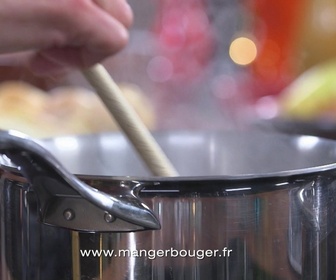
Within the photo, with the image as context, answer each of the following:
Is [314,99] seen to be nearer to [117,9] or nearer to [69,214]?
[117,9]

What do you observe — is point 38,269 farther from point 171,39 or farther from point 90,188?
point 171,39

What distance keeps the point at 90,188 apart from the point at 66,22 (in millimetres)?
107

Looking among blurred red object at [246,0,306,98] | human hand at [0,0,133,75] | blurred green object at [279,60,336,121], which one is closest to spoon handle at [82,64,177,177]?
human hand at [0,0,133,75]

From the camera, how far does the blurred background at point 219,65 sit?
35.5 inches

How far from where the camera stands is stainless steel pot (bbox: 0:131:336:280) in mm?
315

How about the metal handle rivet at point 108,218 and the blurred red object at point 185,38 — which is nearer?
the metal handle rivet at point 108,218

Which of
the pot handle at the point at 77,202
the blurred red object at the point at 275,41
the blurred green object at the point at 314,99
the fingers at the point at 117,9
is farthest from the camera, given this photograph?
the blurred red object at the point at 275,41

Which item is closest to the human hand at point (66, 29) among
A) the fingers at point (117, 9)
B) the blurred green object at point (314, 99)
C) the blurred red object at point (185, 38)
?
the fingers at point (117, 9)

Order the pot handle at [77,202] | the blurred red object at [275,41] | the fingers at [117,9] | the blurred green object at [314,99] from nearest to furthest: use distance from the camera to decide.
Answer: the pot handle at [77,202] < the fingers at [117,9] < the blurred green object at [314,99] < the blurred red object at [275,41]

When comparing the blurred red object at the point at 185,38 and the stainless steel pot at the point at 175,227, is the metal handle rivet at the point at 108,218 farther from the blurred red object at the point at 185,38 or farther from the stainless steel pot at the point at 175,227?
the blurred red object at the point at 185,38

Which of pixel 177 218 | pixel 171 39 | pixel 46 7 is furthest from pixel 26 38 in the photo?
pixel 171 39

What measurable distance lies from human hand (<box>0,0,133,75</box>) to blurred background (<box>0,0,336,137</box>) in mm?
408

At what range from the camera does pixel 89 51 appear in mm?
402

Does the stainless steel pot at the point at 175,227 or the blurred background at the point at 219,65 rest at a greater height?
the blurred background at the point at 219,65
